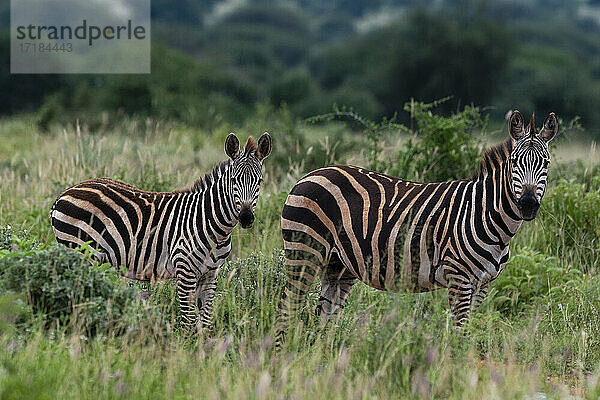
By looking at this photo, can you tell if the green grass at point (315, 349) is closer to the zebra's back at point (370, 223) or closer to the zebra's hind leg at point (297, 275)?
the zebra's hind leg at point (297, 275)

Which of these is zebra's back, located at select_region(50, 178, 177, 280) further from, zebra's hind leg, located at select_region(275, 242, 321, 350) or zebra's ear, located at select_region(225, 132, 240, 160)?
zebra's hind leg, located at select_region(275, 242, 321, 350)

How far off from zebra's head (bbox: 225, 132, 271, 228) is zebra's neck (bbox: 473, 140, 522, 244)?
5.97 ft

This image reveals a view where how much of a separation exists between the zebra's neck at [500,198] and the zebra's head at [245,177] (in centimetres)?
182

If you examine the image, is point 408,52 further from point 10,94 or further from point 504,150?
point 504,150

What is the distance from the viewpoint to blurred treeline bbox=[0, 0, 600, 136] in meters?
36.2

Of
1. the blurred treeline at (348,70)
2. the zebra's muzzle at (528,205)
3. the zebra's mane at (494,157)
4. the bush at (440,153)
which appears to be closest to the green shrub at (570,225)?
the bush at (440,153)

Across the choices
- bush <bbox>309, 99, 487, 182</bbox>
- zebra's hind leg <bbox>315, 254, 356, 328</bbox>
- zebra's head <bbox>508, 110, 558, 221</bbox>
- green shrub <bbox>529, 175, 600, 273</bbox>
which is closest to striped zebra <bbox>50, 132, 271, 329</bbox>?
zebra's hind leg <bbox>315, 254, 356, 328</bbox>

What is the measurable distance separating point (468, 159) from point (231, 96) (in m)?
44.5

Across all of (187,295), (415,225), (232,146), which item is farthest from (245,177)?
(415,225)

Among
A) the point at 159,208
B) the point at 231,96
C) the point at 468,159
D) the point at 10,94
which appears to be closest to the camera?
the point at 159,208

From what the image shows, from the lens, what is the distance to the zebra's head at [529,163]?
17.6ft

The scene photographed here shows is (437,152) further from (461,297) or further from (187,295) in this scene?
(187,295)

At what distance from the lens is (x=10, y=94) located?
44812 millimetres

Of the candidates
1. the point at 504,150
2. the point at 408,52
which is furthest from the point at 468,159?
the point at 408,52
